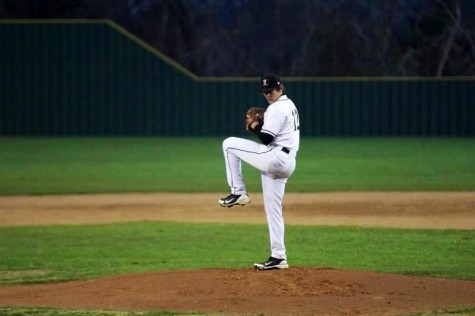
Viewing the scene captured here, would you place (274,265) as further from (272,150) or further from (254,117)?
(254,117)

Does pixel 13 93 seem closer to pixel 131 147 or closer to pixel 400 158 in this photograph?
pixel 131 147

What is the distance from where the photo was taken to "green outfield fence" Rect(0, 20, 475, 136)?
1283 inches

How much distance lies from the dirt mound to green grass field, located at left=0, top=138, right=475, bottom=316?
0.49 meters

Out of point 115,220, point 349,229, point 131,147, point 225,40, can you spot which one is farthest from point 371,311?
point 225,40

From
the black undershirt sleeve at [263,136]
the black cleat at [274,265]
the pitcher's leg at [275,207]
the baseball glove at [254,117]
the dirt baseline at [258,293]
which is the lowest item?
the dirt baseline at [258,293]

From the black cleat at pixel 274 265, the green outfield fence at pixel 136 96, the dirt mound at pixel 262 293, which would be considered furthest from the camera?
the green outfield fence at pixel 136 96

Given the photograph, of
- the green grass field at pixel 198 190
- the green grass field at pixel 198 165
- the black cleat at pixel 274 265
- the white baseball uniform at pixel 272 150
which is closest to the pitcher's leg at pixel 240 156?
the white baseball uniform at pixel 272 150

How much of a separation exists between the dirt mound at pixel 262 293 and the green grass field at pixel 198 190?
49 cm

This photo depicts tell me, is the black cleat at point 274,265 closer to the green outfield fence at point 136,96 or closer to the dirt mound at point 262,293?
the dirt mound at point 262,293

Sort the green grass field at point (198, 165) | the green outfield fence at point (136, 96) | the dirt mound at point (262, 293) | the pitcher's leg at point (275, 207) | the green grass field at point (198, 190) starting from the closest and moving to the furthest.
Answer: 1. the dirt mound at point (262, 293)
2. the pitcher's leg at point (275, 207)
3. the green grass field at point (198, 190)
4. the green grass field at point (198, 165)
5. the green outfield fence at point (136, 96)

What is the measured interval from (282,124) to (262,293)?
141 cm

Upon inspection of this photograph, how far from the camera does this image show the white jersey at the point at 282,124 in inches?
362

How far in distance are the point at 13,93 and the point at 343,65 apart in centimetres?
1322

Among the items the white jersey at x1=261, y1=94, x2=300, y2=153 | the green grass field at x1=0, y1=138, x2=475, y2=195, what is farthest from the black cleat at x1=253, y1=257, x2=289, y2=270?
the green grass field at x1=0, y1=138, x2=475, y2=195
